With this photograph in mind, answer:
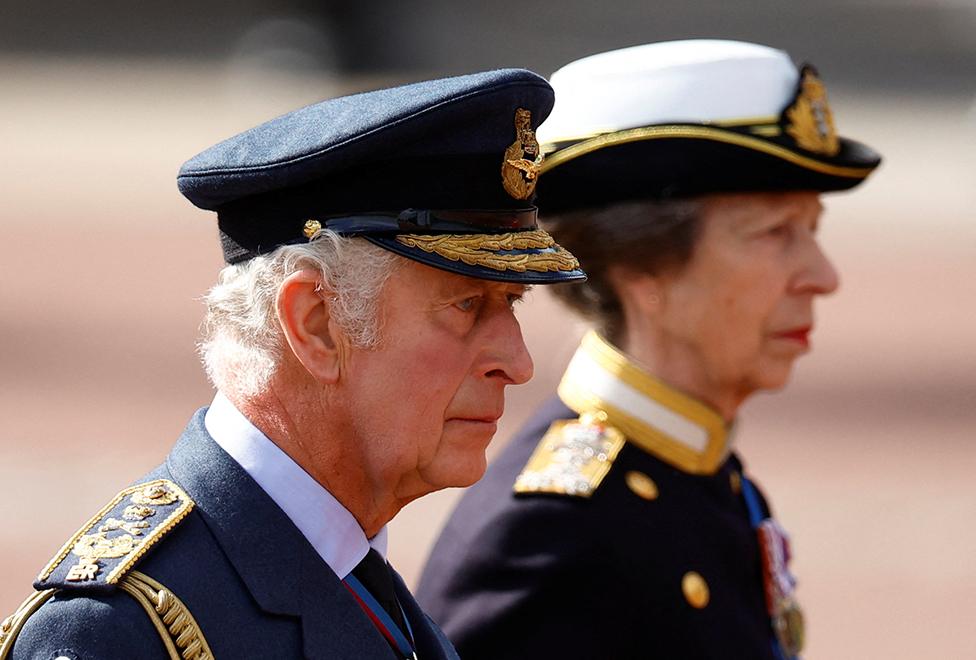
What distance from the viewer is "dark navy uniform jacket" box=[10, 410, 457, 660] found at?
7.70 ft

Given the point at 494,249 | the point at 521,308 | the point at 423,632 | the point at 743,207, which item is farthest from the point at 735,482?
the point at 521,308

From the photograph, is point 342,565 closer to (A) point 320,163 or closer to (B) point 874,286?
(A) point 320,163

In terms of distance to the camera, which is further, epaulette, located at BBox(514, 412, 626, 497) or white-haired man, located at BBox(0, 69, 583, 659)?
epaulette, located at BBox(514, 412, 626, 497)

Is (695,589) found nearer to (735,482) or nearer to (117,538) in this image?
(735,482)

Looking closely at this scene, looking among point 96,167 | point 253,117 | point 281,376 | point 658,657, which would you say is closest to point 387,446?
point 281,376

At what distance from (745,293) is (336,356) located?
1628 millimetres

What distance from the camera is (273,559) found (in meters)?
2.56

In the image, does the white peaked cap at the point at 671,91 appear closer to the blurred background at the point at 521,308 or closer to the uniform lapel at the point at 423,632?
the blurred background at the point at 521,308

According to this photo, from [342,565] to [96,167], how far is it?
20.3m

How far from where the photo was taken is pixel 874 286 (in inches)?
674

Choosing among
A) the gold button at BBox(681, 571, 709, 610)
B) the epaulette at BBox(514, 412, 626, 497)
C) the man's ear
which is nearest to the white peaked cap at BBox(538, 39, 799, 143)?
the epaulette at BBox(514, 412, 626, 497)

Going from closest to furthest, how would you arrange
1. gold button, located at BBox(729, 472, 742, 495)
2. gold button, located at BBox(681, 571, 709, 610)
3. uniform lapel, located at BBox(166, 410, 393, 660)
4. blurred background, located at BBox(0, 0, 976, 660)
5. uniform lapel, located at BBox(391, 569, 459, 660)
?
uniform lapel, located at BBox(166, 410, 393, 660), uniform lapel, located at BBox(391, 569, 459, 660), gold button, located at BBox(681, 571, 709, 610), gold button, located at BBox(729, 472, 742, 495), blurred background, located at BBox(0, 0, 976, 660)

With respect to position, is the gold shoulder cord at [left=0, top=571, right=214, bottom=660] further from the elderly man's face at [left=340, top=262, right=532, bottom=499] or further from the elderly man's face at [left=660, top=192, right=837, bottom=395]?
the elderly man's face at [left=660, top=192, right=837, bottom=395]

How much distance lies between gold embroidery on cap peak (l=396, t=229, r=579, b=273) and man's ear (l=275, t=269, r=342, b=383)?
0.16 m
